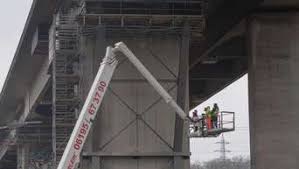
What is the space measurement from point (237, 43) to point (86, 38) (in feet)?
43.4

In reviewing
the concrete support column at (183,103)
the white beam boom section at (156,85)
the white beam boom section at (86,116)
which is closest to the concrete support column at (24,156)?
the concrete support column at (183,103)

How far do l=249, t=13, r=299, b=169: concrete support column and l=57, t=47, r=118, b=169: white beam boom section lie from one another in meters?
9.00

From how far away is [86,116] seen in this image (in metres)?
30.4

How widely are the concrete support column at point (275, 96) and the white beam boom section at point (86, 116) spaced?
29.5ft

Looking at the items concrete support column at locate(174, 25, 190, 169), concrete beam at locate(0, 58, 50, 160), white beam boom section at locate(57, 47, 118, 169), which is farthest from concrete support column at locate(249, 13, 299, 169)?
concrete beam at locate(0, 58, 50, 160)

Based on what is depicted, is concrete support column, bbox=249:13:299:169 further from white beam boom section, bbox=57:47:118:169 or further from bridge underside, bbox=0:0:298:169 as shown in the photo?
white beam boom section, bbox=57:47:118:169

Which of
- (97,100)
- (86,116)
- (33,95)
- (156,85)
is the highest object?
(33,95)

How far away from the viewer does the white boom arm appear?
1155 inches

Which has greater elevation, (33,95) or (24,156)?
(33,95)

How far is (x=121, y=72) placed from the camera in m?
35.5

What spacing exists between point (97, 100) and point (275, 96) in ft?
34.8

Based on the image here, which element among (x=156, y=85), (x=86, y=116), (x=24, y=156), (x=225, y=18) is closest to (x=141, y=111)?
(x=156, y=85)

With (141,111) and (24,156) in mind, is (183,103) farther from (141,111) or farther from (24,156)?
(24,156)

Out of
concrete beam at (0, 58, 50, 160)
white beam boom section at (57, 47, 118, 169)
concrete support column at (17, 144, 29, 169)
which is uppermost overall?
concrete beam at (0, 58, 50, 160)
